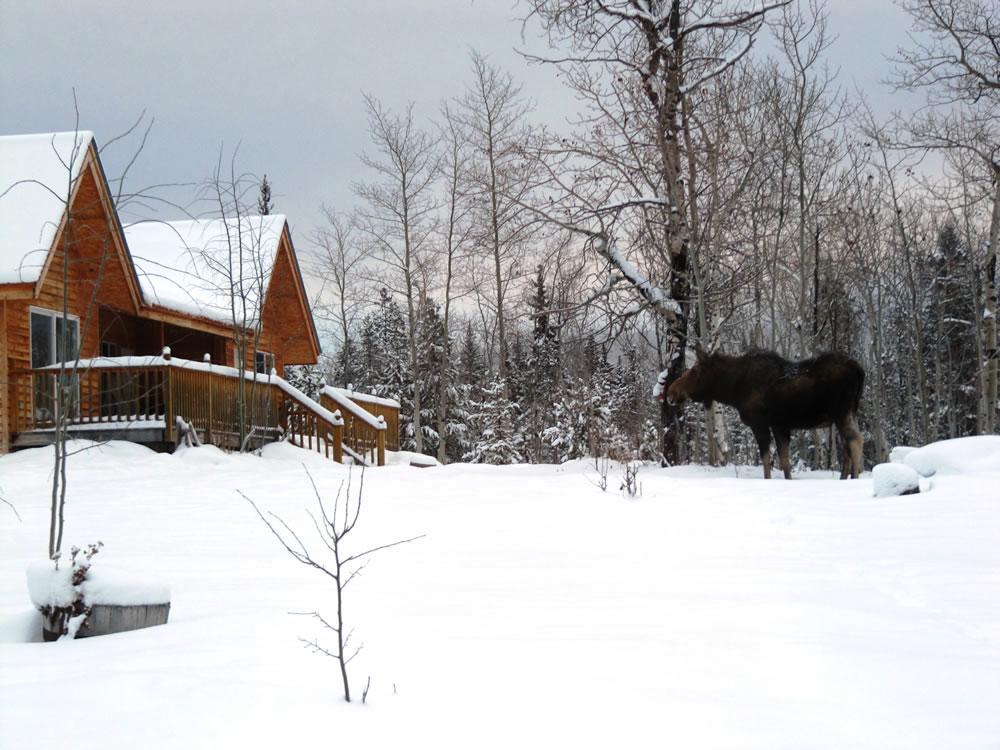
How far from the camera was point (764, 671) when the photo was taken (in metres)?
3.46

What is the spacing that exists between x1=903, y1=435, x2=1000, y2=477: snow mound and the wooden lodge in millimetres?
9810

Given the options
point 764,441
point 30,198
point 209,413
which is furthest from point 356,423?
point 764,441

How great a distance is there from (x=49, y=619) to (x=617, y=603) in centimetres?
276

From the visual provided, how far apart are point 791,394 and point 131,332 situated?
630 inches

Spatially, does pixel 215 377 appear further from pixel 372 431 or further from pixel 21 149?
pixel 21 149

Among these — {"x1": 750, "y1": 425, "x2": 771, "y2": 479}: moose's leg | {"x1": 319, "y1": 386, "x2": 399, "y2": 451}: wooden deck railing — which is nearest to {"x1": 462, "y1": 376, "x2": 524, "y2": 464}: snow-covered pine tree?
{"x1": 319, "y1": 386, "x2": 399, "y2": 451}: wooden deck railing

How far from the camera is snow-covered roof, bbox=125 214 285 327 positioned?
809 inches

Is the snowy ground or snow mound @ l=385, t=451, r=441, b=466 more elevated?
snow mound @ l=385, t=451, r=441, b=466

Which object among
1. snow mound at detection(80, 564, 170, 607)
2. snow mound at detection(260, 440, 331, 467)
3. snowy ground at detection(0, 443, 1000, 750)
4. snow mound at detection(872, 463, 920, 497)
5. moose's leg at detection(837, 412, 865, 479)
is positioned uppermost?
→ snow mound at detection(260, 440, 331, 467)

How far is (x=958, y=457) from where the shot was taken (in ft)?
31.9

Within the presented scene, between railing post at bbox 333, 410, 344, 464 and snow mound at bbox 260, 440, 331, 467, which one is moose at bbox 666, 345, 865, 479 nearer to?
snow mound at bbox 260, 440, 331, 467

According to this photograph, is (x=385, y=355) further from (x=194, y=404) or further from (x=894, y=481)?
(x=894, y=481)

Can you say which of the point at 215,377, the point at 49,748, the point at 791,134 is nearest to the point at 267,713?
the point at 49,748

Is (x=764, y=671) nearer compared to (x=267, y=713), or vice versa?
(x=267, y=713)
